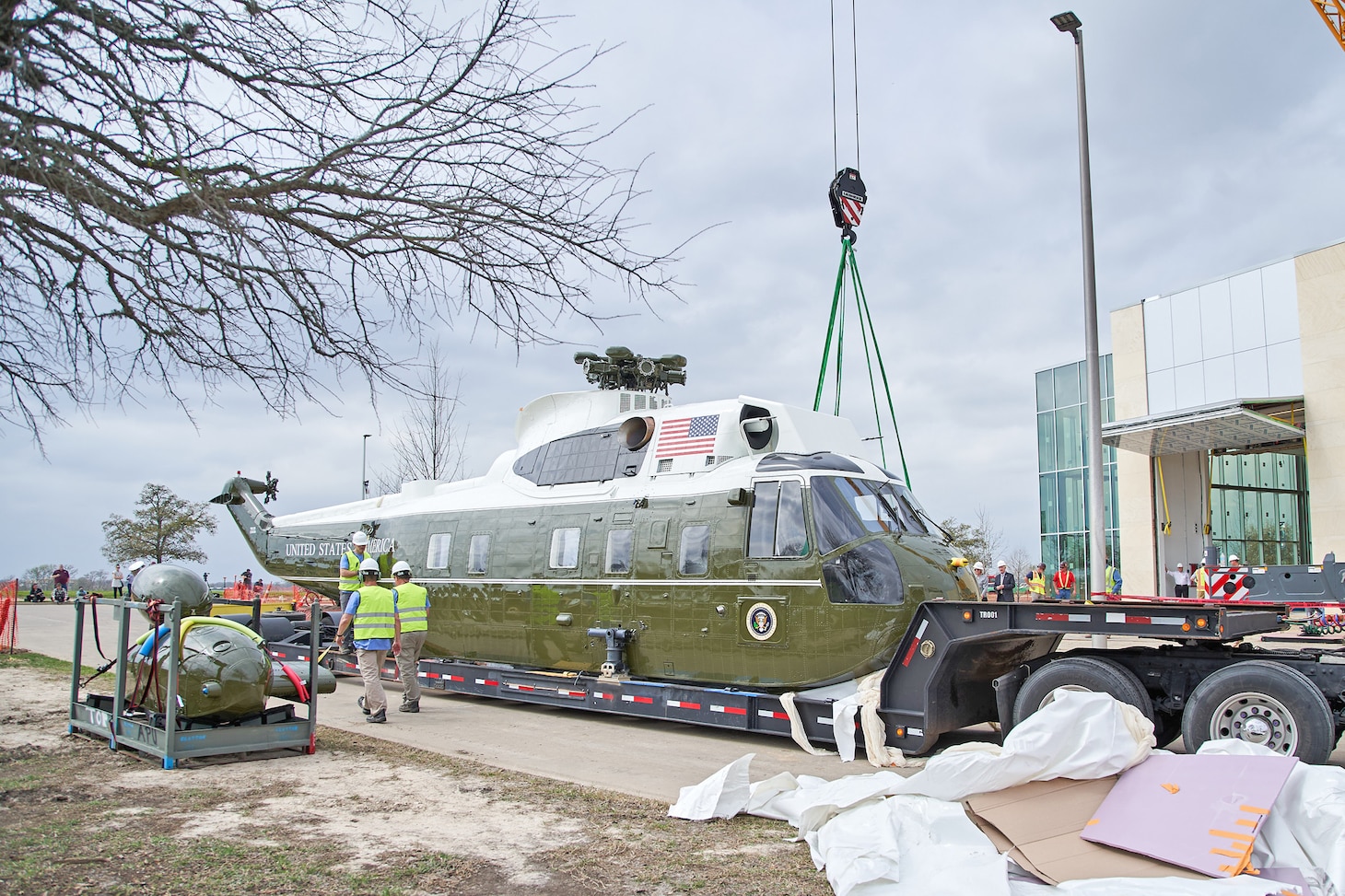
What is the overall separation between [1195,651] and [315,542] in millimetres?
11749

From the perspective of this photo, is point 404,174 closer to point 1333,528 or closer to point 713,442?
point 713,442

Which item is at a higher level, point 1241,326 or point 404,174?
point 1241,326

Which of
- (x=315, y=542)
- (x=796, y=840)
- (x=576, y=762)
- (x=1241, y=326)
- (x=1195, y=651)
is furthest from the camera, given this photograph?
A: (x=1241, y=326)

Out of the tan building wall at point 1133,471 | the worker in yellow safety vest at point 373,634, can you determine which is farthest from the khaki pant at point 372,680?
the tan building wall at point 1133,471

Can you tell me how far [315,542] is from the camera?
14.4 metres

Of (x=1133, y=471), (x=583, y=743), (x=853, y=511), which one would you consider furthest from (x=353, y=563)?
(x=1133, y=471)

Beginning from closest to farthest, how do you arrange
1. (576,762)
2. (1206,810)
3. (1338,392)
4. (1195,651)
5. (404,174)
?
1. (404,174)
2. (1206,810)
3. (1195,651)
4. (576,762)
5. (1338,392)

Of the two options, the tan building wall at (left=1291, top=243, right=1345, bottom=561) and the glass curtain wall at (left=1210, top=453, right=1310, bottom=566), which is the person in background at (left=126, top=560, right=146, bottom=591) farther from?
the glass curtain wall at (left=1210, top=453, right=1310, bottom=566)

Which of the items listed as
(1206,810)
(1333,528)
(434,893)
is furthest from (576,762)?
(1333,528)

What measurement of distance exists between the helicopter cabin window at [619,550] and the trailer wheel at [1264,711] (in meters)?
5.47

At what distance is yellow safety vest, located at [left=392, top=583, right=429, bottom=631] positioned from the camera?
1125 centimetres

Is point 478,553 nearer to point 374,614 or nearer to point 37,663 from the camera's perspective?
point 374,614

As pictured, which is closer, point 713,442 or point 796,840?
point 796,840

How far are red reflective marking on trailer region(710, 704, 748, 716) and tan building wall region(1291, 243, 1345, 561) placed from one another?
21.9 m
